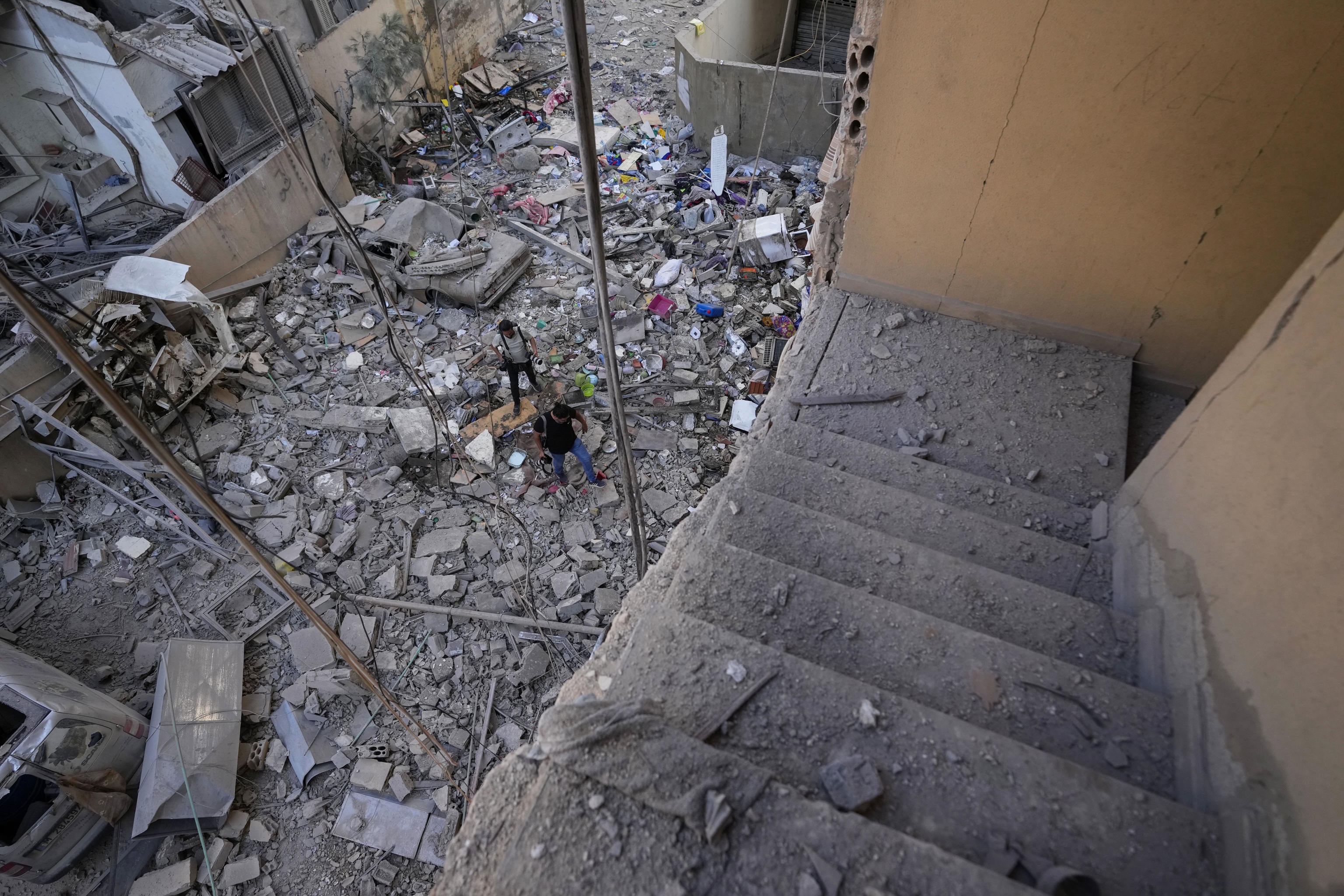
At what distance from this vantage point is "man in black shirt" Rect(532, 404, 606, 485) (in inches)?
252

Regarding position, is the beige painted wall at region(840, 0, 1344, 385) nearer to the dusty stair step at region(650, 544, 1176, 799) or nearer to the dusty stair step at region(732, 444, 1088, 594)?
the dusty stair step at region(732, 444, 1088, 594)

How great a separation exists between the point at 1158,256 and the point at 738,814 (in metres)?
3.79

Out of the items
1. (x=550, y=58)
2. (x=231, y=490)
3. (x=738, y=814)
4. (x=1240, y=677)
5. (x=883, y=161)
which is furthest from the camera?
(x=550, y=58)

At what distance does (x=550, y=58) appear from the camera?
14156mm

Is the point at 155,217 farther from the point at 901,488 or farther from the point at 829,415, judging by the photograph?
the point at 901,488

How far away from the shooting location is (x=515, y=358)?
7.40 m

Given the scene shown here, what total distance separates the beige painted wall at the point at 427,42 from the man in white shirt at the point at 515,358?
6.23 m

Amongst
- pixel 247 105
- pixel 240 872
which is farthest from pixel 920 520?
pixel 247 105

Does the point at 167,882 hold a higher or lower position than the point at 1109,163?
lower

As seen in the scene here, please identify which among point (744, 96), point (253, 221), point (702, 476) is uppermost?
point (744, 96)

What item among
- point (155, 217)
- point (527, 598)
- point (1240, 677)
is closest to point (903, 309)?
point (1240, 677)

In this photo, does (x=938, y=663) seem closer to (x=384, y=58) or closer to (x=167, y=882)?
(x=167, y=882)

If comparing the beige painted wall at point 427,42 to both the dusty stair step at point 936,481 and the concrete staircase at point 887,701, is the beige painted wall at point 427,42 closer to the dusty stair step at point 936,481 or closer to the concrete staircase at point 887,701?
the dusty stair step at point 936,481

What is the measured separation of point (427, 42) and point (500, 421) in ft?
28.7
